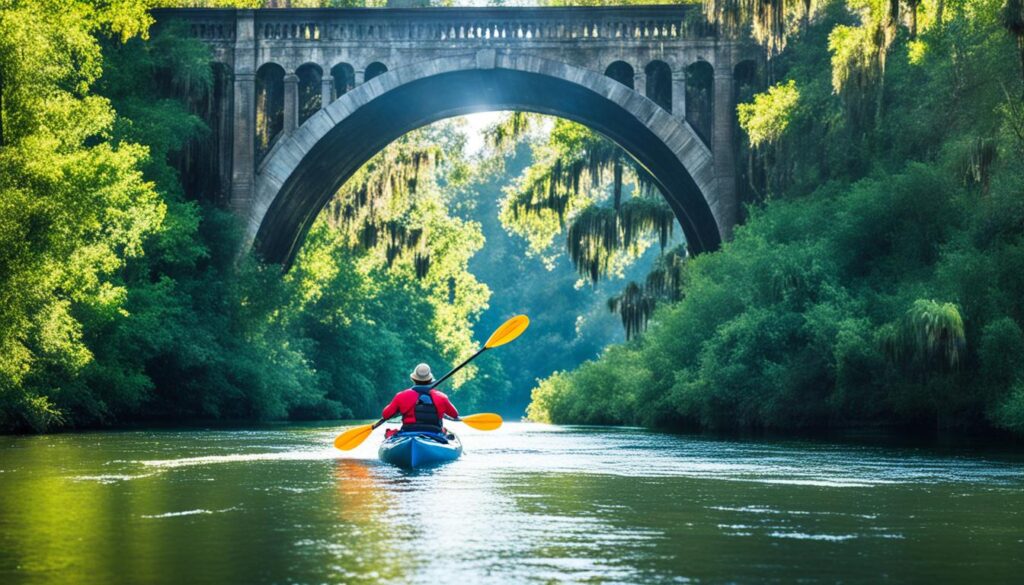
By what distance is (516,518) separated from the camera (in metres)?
12.0

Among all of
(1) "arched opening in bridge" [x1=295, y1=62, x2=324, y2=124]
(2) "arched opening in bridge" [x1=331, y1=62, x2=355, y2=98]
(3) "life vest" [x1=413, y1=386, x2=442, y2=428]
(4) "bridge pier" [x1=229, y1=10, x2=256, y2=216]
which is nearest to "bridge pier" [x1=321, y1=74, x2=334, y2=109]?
(1) "arched opening in bridge" [x1=295, y1=62, x2=324, y2=124]

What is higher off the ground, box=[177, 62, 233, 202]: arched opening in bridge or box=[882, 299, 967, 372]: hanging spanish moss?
box=[177, 62, 233, 202]: arched opening in bridge

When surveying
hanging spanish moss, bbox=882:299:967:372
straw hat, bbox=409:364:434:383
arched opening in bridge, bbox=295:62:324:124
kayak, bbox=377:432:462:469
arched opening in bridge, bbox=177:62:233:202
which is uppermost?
arched opening in bridge, bbox=295:62:324:124

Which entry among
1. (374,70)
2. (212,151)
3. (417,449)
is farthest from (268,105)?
(417,449)

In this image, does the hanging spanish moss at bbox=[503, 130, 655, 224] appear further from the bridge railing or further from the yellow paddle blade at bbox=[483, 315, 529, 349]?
the yellow paddle blade at bbox=[483, 315, 529, 349]

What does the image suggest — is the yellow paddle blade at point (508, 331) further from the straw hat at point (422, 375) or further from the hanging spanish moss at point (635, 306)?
the hanging spanish moss at point (635, 306)

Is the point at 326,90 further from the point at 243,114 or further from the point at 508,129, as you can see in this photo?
the point at 508,129

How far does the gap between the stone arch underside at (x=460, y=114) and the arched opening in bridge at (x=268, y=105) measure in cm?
102

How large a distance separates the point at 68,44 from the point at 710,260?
1399 centimetres

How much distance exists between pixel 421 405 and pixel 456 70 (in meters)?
21.0

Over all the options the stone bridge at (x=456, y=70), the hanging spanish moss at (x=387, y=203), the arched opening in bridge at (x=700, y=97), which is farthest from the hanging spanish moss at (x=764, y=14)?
the hanging spanish moss at (x=387, y=203)

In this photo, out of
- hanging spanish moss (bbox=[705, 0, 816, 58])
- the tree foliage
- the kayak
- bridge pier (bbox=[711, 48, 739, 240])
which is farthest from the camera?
bridge pier (bbox=[711, 48, 739, 240])

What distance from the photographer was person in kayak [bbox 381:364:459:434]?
18969 mm

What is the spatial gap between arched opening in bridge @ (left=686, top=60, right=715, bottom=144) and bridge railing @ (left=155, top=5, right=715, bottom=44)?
1195mm
